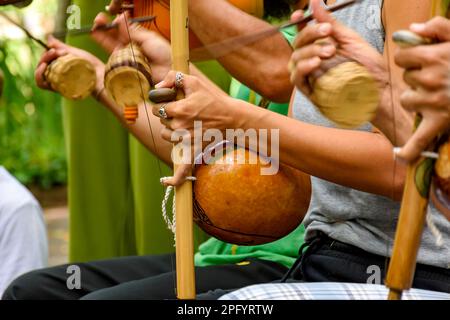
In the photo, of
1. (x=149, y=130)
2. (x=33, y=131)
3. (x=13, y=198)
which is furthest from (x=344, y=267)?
(x=33, y=131)

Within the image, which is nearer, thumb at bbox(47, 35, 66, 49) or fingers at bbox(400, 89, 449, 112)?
fingers at bbox(400, 89, 449, 112)

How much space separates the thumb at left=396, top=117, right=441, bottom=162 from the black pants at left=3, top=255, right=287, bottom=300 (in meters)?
0.67

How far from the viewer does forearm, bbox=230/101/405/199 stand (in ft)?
4.10

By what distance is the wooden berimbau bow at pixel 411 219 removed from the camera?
994 millimetres

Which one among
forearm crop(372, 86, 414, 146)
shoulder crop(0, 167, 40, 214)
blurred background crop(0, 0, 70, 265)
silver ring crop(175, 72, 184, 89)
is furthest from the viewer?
shoulder crop(0, 167, 40, 214)

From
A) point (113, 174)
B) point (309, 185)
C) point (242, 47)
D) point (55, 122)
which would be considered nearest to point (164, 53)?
point (242, 47)

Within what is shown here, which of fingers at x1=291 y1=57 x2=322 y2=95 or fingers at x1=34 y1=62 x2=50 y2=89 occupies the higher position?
fingers at x1=291 y1=57 x2=322 y2=95

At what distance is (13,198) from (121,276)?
62 centimetres

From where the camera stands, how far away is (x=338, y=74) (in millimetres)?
1001

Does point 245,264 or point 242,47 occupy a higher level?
point 242,47

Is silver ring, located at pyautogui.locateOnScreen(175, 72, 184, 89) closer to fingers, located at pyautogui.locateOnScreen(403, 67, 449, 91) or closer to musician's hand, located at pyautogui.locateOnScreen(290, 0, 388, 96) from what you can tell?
musician's hand, located at pyautogui.locateOnScreen(290, 0, 388, 96)

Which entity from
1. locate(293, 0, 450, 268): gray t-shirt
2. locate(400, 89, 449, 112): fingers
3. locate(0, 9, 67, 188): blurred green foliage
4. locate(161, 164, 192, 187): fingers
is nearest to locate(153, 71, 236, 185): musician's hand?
locate(161, 164, 192, 187): fingers
